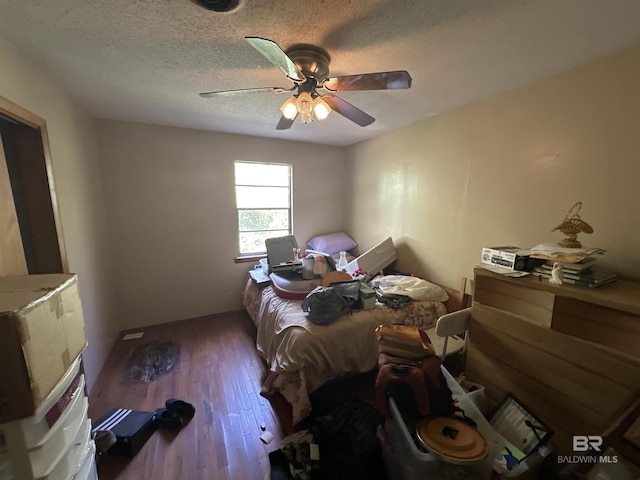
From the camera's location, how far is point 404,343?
1407 mm

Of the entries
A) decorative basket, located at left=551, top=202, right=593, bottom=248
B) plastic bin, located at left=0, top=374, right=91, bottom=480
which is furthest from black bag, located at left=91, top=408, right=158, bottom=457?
decorative basket, located at left=551, top=202, right=593, bottom=248

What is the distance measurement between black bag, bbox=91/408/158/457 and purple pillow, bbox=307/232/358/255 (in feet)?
8.33

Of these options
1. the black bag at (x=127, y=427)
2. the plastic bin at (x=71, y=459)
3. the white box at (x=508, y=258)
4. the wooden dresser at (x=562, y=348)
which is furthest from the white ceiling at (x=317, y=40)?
the black bag at (x=127, y=427)

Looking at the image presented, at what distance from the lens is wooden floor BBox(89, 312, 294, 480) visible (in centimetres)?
147

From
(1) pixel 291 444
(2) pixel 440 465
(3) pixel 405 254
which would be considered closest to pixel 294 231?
(3) pixel 405 254

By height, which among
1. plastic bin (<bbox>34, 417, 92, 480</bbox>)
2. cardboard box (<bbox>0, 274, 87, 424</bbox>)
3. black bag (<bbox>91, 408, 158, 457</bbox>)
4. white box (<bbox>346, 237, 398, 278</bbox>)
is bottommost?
black bag (<bbox>91, 408, 158, 457</bbox>)

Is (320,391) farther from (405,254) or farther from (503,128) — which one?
(503,128)

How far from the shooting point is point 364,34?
128 cm

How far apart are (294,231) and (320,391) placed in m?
2.28

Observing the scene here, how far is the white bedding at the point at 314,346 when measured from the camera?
1.75 metres

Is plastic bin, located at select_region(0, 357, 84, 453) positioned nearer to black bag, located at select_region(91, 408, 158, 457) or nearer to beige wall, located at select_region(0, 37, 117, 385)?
black bag, located at select_region(91, 408, 158, 457)

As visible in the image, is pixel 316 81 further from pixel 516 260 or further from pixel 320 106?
pixel 516 260

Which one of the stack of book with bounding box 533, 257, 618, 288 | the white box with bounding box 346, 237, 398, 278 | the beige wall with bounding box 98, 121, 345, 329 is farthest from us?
the white box with bounding box 346, 237, 398, 278

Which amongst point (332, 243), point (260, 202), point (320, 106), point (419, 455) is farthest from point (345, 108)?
point (332, 243)
